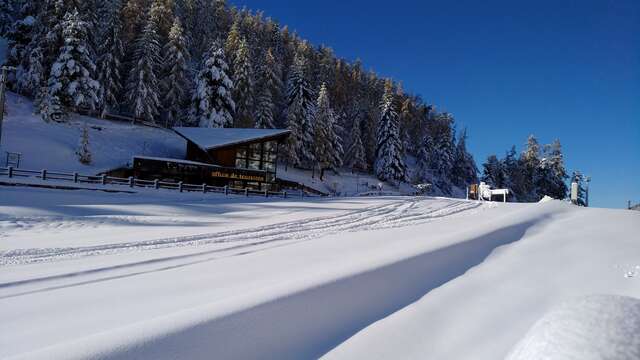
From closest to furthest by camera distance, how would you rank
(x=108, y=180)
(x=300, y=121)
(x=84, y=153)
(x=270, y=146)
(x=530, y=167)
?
(x=108, y=180), (x=84, y=153), (x=270, y=146), (x=300, y=121), (x=530, y=167)

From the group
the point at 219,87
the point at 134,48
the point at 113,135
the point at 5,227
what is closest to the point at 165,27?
the point at 134,48

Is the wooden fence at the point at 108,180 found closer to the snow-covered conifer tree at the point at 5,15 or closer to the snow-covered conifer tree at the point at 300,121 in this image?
the snow-covered conifer tree at the point at 300,121

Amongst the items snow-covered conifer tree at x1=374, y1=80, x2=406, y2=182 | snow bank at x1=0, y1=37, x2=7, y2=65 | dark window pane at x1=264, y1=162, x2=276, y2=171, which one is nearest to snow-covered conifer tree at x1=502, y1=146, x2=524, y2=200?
snow-covered conifer tree at x1=374, y1=80, x2=406, y2=182

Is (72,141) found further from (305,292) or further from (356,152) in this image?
(305,292)

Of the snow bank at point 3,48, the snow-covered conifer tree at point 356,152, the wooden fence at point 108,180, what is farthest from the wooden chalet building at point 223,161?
the snow bank at point 3,48

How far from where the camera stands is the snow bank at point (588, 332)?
1.46m

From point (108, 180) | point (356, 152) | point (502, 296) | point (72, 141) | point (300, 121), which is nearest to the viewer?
point (502, 296)

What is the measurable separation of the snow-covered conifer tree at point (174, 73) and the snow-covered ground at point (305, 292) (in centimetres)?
4253

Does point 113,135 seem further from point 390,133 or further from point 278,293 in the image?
point 278,293

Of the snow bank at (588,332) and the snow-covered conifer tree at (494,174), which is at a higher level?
the snow-covered conifer tree at (494,174)

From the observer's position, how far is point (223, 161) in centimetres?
3559

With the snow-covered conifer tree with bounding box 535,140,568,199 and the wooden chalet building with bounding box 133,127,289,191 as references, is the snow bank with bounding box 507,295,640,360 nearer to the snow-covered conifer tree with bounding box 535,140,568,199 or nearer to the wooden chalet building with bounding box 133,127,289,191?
the wooden chalet building with bounding box 133,127,289,191

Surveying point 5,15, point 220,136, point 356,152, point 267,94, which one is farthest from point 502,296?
point 5,15

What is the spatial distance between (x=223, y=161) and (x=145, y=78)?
16.8 metres
